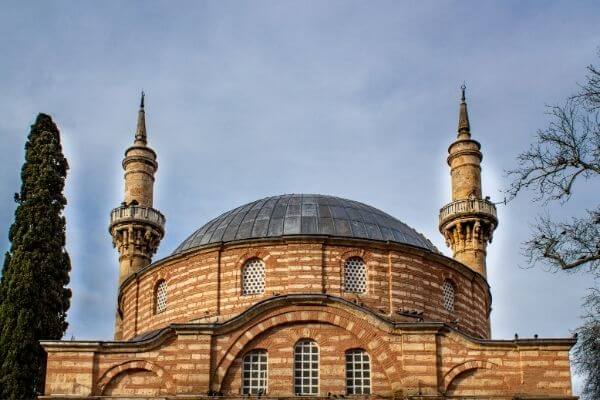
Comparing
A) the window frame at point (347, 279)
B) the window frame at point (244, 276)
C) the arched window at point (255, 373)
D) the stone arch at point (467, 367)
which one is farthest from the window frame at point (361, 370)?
the window frame at point (244, 276)

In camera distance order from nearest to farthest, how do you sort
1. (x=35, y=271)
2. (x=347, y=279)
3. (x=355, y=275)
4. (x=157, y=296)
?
(x=347, y=279)
(x=355, y=275)
(x=35, y=271)
(x=157, y=296)

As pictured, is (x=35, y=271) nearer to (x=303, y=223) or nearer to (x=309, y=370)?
(x=303, y=223)

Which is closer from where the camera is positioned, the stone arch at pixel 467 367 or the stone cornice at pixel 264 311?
the stone arch at pixel 467 367

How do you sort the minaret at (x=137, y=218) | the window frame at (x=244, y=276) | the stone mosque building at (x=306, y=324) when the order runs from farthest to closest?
the minaret at (x=137, y=218) → the window frame at (x=244, y=276) → the stone mosque building at (x=306, y=324)

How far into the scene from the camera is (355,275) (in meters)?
27.4

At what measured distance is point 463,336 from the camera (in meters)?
23.9

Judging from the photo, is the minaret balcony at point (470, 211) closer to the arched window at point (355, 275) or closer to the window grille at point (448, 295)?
the window grille at point (448, 295)

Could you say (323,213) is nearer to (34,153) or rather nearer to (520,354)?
(520,354)

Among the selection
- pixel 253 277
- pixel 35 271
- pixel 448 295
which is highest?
pixel 35 271

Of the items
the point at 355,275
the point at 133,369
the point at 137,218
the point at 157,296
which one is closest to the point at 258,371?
the point at 133,369

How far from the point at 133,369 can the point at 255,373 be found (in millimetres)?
3117

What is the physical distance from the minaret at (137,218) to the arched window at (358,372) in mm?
15866

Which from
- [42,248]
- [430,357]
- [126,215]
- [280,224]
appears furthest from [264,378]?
[126,215]

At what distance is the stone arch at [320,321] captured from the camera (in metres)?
23.7
